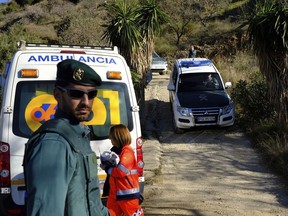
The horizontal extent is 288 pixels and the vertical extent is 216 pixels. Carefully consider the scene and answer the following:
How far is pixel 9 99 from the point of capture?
15.5ft

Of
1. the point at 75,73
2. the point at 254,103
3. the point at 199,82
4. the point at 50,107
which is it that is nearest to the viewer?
the point at 75,73

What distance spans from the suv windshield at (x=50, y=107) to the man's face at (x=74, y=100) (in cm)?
261

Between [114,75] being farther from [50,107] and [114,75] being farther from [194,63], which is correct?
[194,63]

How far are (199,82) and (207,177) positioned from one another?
5.31 m

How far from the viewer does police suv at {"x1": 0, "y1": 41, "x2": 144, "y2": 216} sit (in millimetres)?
4645

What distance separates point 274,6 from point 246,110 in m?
3.22

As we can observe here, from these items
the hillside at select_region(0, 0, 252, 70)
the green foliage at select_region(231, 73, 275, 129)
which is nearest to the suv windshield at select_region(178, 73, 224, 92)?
the green foliage at select_region(231, 73, 275, 129)

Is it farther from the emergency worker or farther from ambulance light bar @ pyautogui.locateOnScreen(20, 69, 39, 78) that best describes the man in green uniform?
ambulance light bar @ pyautogui.locateOnScreen(20, 69, 39, 78)

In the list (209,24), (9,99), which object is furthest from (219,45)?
(9,99)

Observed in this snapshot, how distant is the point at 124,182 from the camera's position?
14.7 feet

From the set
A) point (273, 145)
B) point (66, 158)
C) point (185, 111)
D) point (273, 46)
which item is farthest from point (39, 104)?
point (185, 111)

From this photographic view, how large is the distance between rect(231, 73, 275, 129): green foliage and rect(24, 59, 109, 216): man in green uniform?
9979mm

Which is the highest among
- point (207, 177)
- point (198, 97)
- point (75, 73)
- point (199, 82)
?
point (75, 73)

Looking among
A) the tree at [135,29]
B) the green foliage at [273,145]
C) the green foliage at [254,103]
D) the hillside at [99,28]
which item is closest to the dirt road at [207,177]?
the green foliage at [273,145]
